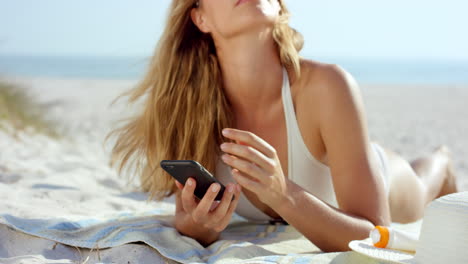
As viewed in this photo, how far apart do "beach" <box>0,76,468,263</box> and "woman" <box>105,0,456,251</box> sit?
41cm

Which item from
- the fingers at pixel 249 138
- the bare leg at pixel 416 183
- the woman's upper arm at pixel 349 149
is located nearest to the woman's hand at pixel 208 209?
the fingers at pixel 249 138

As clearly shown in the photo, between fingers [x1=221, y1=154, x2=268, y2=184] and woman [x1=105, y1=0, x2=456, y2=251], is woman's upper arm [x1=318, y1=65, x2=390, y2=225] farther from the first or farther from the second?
fingers [x1=221, y1=154, x2=268, y2=184]

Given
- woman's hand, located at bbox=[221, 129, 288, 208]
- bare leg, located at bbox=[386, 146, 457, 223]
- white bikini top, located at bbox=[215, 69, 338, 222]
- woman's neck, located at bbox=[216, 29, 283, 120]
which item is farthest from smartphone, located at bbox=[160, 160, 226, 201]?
bare leg, located at bbox=[386, 146, 457, 223]

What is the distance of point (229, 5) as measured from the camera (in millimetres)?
2713

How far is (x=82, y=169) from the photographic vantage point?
4.64 metres

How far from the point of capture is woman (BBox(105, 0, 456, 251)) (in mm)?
2451

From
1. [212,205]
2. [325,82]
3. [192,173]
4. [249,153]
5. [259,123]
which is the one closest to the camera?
[249,153]

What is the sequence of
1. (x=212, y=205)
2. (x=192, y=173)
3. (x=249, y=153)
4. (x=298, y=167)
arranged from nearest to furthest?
(x=249, y=153), (x=192, y=173), (x=212, y=205), (x=298, y=167)

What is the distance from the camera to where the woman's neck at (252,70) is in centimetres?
289

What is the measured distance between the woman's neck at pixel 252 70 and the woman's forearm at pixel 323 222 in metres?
0.77

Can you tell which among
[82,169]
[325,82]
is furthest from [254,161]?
[82,169]

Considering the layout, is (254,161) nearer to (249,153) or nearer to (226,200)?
(249,153)

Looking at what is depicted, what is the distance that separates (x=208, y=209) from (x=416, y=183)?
2048 mm

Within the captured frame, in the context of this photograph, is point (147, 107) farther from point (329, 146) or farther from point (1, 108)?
point (1, 108)
